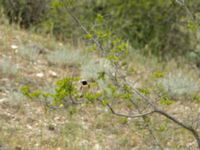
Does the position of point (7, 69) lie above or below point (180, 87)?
above

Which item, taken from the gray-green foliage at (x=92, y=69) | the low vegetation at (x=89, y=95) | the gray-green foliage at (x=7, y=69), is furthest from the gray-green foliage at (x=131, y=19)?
the gray-green foliage at (x=7, y=69)

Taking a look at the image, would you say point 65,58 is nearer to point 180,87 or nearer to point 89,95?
point 180,87

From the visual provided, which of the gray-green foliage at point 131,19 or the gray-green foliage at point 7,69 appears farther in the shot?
the gray-green foliage at point 131,19

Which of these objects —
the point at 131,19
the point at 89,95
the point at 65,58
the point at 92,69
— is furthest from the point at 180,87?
the point at 131,19

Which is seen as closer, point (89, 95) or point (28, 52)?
point (89, 95)

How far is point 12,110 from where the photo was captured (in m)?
5.80

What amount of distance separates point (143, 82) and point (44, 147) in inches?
107

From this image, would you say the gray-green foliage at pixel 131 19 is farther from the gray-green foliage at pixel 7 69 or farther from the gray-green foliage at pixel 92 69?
the gray-green foliage at pixel 7 69

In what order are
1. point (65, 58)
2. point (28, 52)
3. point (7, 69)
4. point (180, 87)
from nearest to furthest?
point (7, 69), point (180, 87), point (28, 52), point (65, 58)

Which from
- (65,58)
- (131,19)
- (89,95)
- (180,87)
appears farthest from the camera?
(131,19)

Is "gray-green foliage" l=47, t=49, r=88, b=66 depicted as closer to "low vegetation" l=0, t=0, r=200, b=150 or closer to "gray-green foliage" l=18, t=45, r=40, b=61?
"low vegetation" l=0, t=0, r=200, b=150

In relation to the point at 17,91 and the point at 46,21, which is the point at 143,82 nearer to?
the point at 17,91

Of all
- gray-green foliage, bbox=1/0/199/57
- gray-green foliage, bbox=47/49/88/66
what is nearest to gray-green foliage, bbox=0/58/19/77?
gray-green foliage, bbox=47/49/88/66

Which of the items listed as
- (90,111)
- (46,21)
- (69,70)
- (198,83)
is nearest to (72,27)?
(46,21)
